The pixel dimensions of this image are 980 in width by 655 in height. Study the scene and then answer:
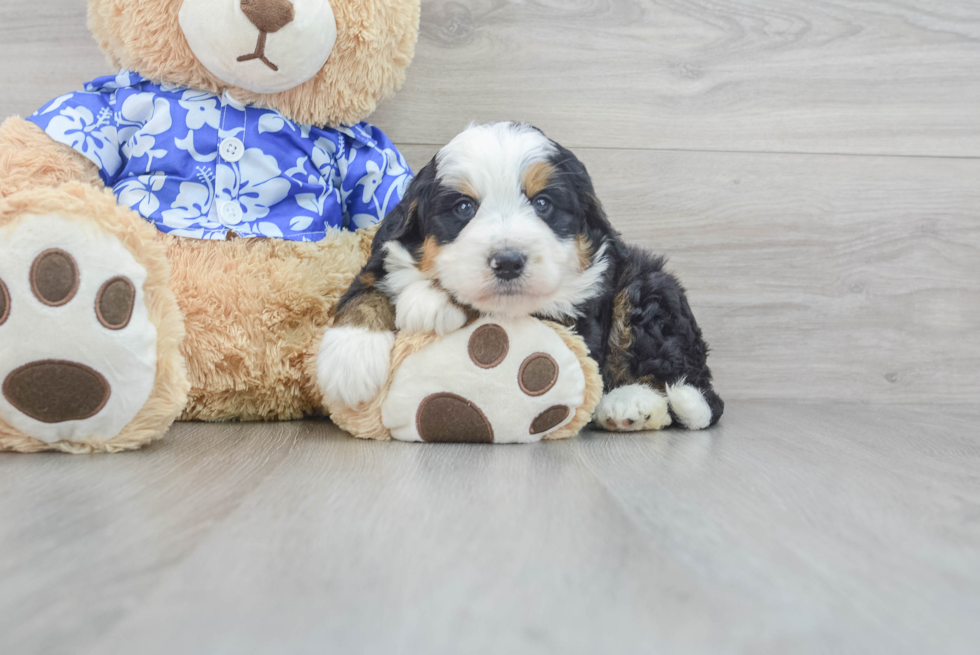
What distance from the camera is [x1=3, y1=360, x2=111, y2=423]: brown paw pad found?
0.92 m

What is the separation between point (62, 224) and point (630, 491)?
0.81 metres

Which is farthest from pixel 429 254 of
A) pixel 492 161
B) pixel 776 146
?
pixel 776 146

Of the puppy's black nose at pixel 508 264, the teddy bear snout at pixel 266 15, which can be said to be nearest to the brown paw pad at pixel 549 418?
the puppy's black nose at pixel 508 264

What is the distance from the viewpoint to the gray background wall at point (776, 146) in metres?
1.69

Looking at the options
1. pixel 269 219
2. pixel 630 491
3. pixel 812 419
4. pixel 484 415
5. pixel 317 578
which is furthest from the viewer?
pixel 812 419

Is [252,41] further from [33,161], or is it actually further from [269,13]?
[33,161]

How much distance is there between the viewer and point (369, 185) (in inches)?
56.8

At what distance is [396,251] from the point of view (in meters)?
1.19

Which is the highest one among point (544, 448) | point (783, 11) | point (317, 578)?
point (783, 11)

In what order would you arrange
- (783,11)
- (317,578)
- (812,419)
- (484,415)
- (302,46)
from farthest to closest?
(783,11), (812,419), (302,46), (484,415), (317,578)

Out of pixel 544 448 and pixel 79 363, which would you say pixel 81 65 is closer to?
pixel 79 363

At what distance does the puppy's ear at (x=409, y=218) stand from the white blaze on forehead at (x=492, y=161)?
0.03 metres

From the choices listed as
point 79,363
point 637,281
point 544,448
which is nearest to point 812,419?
point 637,281

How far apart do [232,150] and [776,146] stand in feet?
4.20
